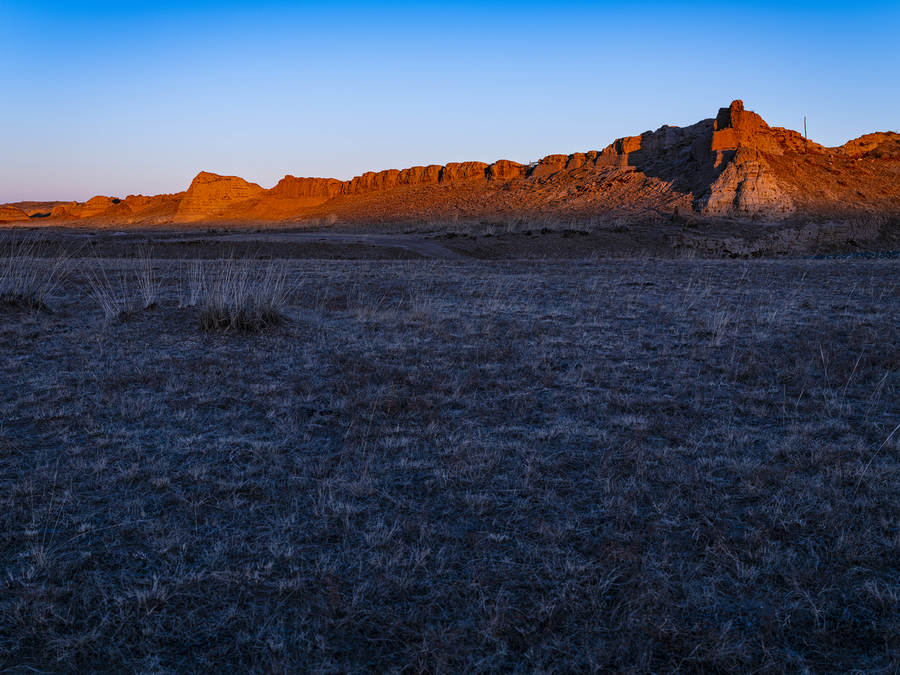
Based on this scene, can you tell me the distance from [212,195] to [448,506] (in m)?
81.4

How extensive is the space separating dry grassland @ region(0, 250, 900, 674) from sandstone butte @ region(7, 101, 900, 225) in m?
27.5

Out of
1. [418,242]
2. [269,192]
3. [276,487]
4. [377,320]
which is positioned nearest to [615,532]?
Answer: [276,487]

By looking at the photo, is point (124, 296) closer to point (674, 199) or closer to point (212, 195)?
point (674, 199)

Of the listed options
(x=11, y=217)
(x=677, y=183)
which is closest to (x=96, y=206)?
(x=11, y=217)

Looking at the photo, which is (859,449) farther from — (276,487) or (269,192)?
(269,192)

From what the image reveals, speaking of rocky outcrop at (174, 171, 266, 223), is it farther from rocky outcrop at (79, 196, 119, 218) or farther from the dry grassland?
the dry grassland

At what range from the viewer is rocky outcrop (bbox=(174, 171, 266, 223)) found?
71.4m

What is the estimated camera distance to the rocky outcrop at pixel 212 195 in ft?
234

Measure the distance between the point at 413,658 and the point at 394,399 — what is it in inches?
104

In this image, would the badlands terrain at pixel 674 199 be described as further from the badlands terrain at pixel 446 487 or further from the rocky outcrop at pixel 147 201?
the rocky outcrop at pixel 147 201

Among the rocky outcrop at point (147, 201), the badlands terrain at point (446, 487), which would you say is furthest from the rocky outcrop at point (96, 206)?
the badlands terrain at point (446, 487)

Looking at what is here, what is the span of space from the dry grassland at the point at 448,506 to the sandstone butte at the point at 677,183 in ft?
90.3

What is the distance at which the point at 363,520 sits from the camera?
2.77 meters

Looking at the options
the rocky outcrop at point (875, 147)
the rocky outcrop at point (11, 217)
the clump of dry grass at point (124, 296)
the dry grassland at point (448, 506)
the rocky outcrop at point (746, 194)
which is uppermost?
the rocky outcrop at point (875, 147)
